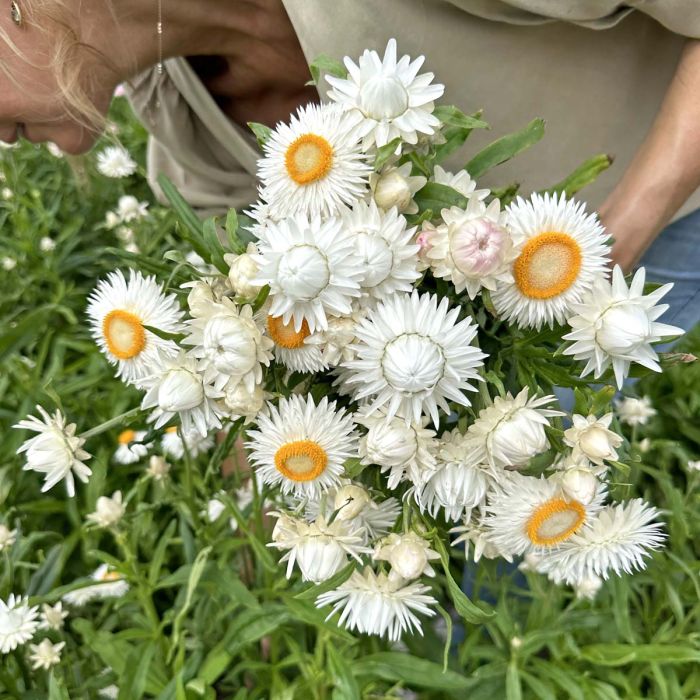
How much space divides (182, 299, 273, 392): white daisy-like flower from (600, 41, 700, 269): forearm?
451mm

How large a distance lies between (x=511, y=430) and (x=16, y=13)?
0.61m

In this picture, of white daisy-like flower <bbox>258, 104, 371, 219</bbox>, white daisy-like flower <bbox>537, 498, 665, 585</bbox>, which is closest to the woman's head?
white daisy-like flower <bbox>258, 104, 371, 219</bbox>

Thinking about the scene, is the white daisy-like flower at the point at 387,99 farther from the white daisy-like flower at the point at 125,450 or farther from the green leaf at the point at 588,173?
the white daisy-like flower at the point at 125,450

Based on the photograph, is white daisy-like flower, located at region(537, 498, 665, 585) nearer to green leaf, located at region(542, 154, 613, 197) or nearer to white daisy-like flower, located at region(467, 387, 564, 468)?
white daisy-like flower, located at region(467, 387, 564, 468)

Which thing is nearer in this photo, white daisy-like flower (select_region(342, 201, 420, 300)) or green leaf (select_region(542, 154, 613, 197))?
white daisy-like flower (select_region(342, 201, 420, 300))

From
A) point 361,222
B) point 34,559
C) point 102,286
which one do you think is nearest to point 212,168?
point 102,286

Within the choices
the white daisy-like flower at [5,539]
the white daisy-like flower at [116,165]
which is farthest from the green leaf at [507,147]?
the white daisy-like flower at [116,165]

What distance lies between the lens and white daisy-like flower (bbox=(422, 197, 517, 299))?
1.65 ft

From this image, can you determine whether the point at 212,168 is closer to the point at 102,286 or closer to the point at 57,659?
the point at 102,286

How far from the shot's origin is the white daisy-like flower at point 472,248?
1.65 ft

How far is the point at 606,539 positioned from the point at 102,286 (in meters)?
0.48

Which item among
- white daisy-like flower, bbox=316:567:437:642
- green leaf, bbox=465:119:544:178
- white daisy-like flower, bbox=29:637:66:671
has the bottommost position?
white daisy-like flower, bbox=316:567:437:642

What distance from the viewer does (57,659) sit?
1.04 m

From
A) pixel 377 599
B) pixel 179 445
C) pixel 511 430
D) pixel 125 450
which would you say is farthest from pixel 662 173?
pixel 125 450
